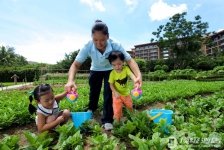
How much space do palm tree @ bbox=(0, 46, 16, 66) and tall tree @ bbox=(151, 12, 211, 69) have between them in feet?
104

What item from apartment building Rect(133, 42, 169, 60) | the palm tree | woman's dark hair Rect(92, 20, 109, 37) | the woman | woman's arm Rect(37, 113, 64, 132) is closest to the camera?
woman's arm Rect(37, 113, 64, 132)

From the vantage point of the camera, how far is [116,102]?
263cm

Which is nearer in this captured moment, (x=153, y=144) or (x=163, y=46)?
(x=153, y=144)

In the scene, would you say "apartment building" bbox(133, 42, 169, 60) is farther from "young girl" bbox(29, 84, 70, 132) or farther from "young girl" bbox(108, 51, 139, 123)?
"young girl" bbox(29, 84, 70, 132)

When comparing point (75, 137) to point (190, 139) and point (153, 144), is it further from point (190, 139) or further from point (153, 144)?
point (190, 139)

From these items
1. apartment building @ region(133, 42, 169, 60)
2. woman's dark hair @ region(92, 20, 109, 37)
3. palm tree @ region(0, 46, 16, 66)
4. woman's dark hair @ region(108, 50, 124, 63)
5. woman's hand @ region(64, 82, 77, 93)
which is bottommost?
woman's hand @ region(64, 82, 77, 93)

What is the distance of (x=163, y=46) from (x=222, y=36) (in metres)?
46.8

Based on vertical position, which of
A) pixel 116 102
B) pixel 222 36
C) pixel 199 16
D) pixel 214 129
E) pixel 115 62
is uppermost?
pixel 222 36

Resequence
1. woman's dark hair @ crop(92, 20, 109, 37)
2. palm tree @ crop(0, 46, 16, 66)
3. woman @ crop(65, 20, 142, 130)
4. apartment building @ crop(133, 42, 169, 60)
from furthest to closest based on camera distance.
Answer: apartment building @ crop(133, 42, 169, 60), palm tree @ crop(0, 46, 16, 66), woman @ crop(65, 20, 142, 130), woman's dark hair @ crop(92, 20, 109, 37)

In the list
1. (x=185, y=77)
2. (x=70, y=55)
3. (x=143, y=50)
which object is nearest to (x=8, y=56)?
(x=70, y=55)

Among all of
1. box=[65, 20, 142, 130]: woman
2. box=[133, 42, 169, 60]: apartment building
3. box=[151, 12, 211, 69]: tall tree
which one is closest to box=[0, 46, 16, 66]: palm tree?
box=[151, 12, 211, 69]: tall tree

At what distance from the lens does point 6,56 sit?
39656mm

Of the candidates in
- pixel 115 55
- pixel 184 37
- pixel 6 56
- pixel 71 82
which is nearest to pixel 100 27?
pixel 115 55

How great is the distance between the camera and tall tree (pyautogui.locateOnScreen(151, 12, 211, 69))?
96.0 feet
